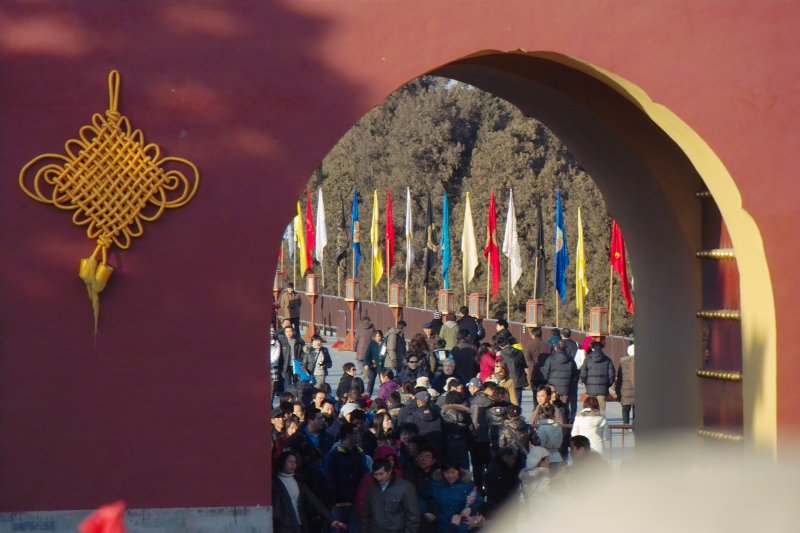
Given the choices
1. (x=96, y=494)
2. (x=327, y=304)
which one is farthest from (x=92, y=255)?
(x=327, y=304)

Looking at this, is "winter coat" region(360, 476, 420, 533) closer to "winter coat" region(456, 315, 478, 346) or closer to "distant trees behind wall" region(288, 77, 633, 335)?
"winter coat" region(456, 315, 478, 346)

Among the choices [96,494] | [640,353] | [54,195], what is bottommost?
[96,494]

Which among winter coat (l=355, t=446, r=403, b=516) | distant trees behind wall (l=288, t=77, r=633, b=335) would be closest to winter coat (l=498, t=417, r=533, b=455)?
winter coat (l=355, t=446, r=403, b=516)

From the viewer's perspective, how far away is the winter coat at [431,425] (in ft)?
43.8

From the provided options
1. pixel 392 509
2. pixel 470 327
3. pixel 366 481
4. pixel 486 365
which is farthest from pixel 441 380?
pixel 392 509

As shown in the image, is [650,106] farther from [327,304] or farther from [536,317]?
[327,304]

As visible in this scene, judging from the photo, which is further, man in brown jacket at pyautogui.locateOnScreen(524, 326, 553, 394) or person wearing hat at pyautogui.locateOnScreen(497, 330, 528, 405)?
man in brown jacket at pyautogui.locateOnScreen(524, 326, 553, 394)

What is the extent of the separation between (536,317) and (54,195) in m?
19.3

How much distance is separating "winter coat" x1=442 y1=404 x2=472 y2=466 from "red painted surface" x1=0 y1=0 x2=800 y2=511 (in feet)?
12.0

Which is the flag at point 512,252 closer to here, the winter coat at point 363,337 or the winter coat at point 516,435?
the winter coat at point 363,337

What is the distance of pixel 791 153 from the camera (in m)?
10.5

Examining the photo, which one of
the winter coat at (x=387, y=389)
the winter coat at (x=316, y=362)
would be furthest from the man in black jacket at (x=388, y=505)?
the winter coat at (x=316, y=362)

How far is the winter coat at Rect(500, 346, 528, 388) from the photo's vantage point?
19.2 meters

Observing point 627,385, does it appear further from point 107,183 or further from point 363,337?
point 107,183
